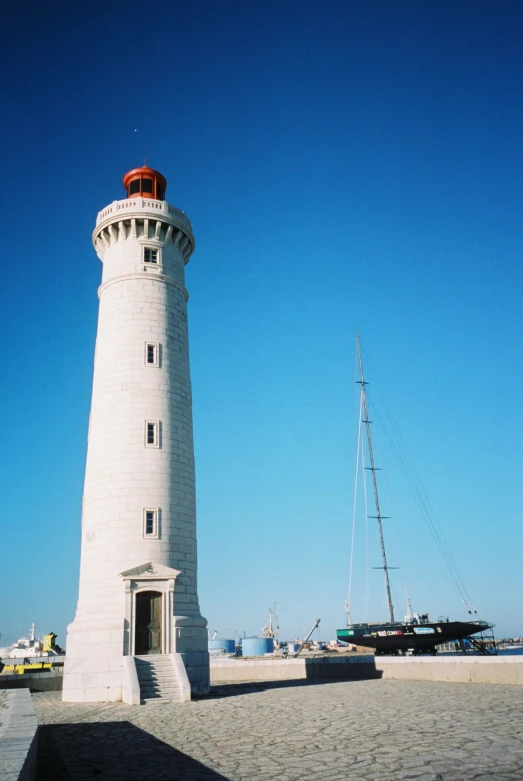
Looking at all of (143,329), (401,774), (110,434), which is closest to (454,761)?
(401,774)

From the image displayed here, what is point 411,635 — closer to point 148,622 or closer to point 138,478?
point 148,622

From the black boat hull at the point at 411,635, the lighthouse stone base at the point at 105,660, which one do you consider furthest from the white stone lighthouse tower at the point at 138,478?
the black boat hull at the point at 411,635

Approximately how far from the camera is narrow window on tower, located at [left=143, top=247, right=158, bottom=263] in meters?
28.1

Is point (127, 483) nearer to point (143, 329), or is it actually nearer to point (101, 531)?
point (101, 531)

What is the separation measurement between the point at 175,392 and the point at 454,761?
1962 centimetres

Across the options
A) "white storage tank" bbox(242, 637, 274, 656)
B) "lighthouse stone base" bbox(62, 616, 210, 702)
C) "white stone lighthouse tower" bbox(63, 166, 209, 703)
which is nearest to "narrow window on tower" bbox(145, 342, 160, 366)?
"white stone lighthouse tower" bbox(63, 166, 209, 703)

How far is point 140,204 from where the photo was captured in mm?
28250

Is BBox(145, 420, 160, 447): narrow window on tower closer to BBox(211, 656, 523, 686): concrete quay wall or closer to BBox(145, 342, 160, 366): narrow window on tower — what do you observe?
BBox(145, 342, 160, 366): narrow window on tower

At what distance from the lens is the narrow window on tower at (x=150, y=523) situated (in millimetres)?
23422

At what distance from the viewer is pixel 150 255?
2830cm

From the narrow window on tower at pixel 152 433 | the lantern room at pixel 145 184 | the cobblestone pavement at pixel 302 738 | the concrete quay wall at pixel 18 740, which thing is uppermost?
the lantern room at pixel 145 184

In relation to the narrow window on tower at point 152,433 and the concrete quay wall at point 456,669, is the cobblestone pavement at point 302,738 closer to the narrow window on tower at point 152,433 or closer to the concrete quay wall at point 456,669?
the concrete quay wall at point 456,669

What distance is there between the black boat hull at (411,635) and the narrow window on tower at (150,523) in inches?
690

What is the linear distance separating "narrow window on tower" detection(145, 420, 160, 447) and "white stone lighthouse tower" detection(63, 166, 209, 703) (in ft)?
0.16
